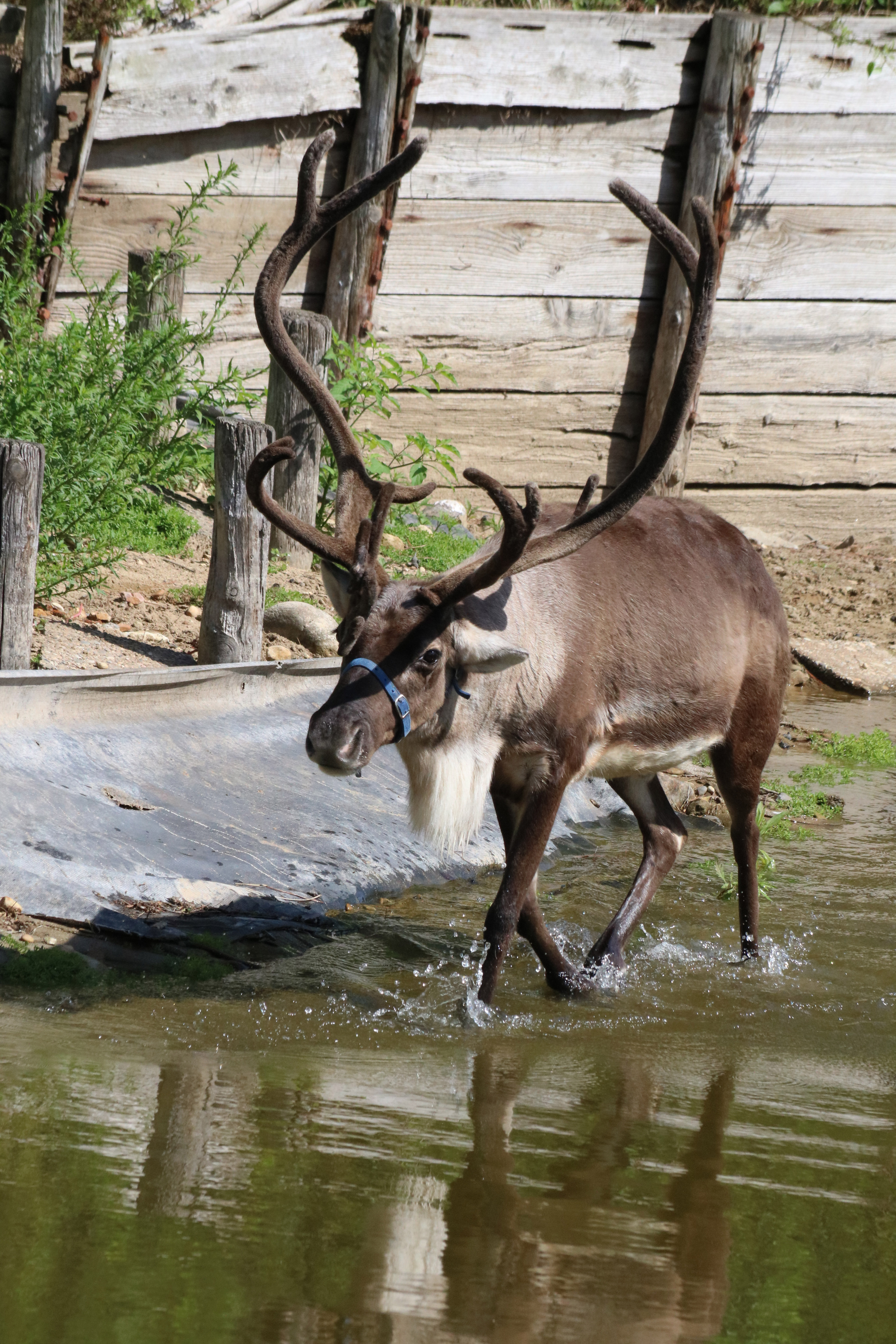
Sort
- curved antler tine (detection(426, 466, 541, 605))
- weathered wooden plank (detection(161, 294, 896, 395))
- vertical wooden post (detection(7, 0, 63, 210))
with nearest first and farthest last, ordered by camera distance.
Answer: curved antler tine (detection(426, 466, 541, 605)), vertical wooden post (detection(7, 0, 63, 210)), weathered wooden plank (detection(161, 294, 896, 395))

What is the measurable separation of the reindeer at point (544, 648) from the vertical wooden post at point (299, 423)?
275 cm

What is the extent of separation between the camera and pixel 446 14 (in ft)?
28.2

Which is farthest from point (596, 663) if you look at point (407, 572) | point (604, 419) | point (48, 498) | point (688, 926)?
point (604, 419)

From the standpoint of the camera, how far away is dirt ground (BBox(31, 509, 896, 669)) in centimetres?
593

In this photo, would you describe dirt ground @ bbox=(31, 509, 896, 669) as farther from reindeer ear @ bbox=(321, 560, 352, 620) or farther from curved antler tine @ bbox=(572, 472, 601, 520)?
curved antler tine @ bbox=(572, 472, 601, 520)

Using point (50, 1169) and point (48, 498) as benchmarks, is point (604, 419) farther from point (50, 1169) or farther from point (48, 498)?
point (50, 1169)

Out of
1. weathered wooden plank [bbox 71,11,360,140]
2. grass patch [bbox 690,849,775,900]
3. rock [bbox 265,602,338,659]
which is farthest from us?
weathered wooden plank [bbox 71,11,360,140]

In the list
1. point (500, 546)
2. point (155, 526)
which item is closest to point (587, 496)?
point (500, 546)

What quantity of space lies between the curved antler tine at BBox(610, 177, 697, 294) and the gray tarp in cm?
226

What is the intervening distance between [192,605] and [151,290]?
1.91 metres

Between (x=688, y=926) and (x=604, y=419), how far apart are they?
5000 millimetres

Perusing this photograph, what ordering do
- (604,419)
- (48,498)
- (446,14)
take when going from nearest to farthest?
(48,498) → (446,14) → (604,419)

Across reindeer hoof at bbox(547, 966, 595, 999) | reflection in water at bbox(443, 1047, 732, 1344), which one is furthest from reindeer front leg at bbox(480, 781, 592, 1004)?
reflection in water at bbox(443, 1047, 732, 1344)

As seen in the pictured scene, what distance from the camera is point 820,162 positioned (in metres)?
9.42
